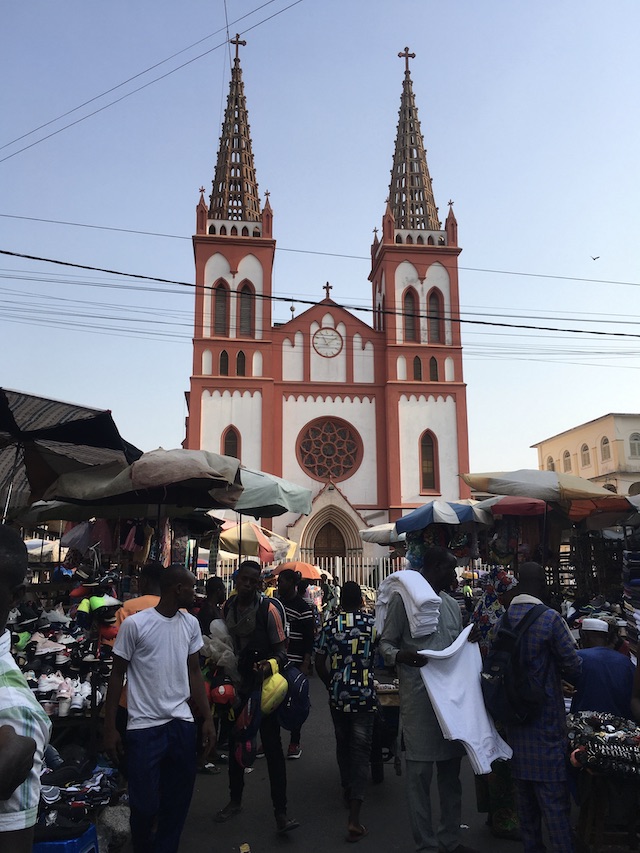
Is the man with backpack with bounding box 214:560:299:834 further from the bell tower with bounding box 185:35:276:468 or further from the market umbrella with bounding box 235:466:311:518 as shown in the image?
the bell tower with bounding box 185:35:276:468

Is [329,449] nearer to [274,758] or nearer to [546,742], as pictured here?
[274,758]

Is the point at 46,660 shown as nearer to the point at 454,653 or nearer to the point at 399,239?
the point at 454,653

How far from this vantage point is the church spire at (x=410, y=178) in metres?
33.9

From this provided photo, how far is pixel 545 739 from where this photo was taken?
12.6 ft

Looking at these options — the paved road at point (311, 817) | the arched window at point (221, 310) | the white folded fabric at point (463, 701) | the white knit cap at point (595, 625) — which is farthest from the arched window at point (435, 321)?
the white folded fabric at point (463, 701)

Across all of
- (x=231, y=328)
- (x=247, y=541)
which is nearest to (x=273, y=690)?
(x=247, y=541)

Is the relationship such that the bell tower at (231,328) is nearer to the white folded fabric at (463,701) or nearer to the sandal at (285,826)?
the sandal at (285,826)

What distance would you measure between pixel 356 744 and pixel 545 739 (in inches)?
64.4

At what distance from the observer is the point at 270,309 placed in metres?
30.8

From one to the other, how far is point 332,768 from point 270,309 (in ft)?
84.6

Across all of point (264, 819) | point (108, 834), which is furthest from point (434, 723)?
point (108, 834)

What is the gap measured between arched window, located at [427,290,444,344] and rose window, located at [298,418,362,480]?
5.71 metres

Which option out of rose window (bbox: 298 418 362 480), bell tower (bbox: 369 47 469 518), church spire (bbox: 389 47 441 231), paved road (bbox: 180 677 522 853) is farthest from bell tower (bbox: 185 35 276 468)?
paved road (bbox: 180 677 522 853)

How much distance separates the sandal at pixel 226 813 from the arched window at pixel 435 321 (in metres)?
27.7
